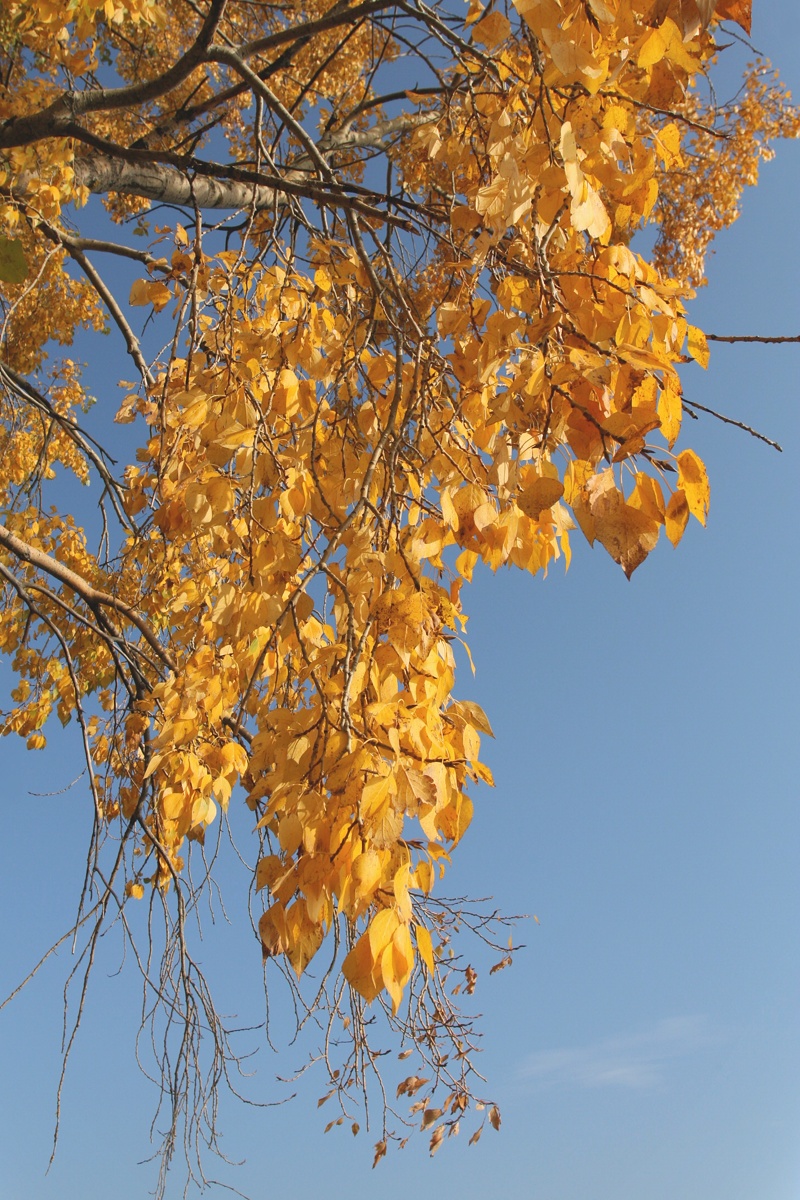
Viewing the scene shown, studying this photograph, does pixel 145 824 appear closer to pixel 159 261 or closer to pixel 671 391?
pixel 159 261

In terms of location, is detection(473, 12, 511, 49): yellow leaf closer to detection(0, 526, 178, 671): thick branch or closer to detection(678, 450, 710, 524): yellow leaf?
detection(678, 450, 710, 524): yellow leaf

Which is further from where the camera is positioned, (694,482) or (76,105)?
(76,105)

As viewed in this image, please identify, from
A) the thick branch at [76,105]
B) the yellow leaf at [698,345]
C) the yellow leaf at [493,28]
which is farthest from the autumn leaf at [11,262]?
the thick branch at [76,105]

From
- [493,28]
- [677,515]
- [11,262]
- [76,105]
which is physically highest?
[76,105]

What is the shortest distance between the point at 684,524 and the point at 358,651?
443 mm

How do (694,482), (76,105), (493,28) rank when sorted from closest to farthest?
(694,482), (493,28), (76,105)

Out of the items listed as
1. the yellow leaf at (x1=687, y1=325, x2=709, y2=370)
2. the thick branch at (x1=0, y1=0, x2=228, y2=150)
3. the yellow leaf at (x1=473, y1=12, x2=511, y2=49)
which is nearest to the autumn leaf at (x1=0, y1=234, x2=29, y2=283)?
the yellow leaf at (x1=473, y1=12, x2=511, y2=49)

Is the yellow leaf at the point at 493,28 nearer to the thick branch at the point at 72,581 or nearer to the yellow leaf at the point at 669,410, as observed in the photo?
the yellow leaf at the point at 669,410

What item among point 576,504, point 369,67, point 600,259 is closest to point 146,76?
point 369,67

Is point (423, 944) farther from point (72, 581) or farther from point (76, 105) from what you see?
point (76, 105)

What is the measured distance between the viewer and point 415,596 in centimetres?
117

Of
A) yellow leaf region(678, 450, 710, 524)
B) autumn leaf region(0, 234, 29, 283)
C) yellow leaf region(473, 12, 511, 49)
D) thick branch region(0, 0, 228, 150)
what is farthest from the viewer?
thick branch region(0, 0, 228, 150)

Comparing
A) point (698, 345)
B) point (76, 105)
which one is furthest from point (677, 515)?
point (76, 105)

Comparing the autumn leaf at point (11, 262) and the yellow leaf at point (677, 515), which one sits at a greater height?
the autumn leaf at point (11, 262)
